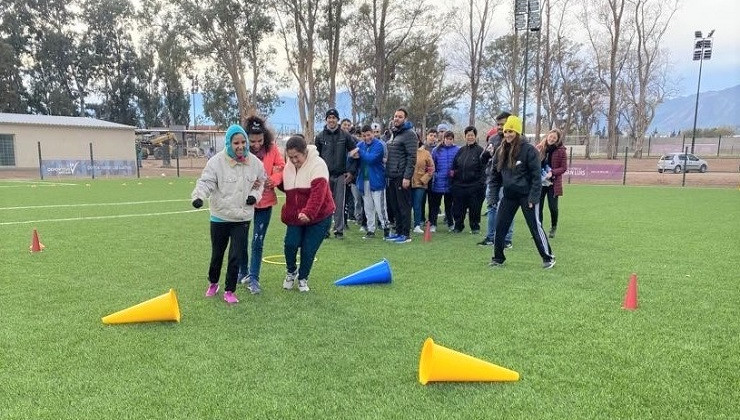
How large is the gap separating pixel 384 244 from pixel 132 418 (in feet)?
18.2

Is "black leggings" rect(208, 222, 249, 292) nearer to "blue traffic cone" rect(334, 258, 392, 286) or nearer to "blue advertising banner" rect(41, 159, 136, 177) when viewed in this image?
"blue traffic cone" rect(334, 258, 392, 286)

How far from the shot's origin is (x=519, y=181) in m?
6.04

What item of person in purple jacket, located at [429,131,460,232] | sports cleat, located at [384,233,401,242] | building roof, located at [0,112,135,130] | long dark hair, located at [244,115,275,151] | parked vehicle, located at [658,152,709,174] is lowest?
sports cleat, located at [384,233,401,242]

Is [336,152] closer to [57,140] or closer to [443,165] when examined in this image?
[443,165]

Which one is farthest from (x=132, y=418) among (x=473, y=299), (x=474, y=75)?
(x=474, y=75)

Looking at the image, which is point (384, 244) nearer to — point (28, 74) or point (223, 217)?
point (223, 217)

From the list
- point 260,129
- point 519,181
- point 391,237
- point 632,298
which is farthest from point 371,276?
point 391,237

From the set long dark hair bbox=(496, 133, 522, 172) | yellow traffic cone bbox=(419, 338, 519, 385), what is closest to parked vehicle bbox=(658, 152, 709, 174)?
long dark hair bbox=(496, 133, 522, 172)

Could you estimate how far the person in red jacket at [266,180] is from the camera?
17.1ft

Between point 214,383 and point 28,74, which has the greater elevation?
point 28,74

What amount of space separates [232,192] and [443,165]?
18.0ft

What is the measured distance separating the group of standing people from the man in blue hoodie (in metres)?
0.02

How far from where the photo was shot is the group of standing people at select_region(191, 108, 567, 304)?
4.80 meters

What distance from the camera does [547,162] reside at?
833 cm
